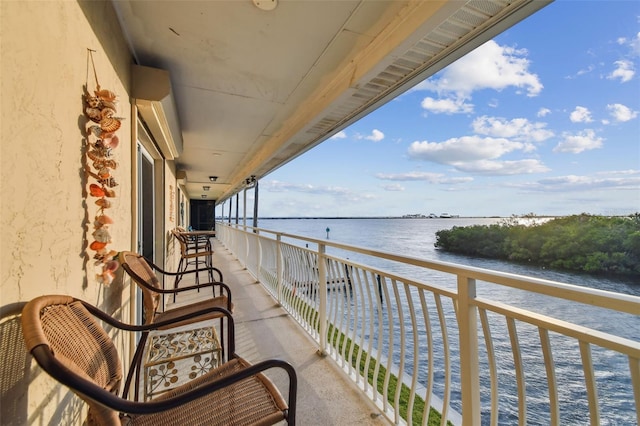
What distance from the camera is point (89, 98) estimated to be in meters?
1.23

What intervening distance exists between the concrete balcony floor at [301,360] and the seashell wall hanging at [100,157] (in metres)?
1.42

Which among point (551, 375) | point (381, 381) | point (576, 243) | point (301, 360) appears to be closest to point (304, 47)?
point (551, 375)

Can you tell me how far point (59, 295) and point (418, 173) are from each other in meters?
27.7

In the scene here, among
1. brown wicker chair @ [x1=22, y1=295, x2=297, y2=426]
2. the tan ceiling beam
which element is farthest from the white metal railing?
the tan ceiling beam

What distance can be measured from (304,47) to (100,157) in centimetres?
146

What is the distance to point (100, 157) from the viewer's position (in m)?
1.28

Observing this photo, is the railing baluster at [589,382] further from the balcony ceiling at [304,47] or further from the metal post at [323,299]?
the metal post at [323,299]

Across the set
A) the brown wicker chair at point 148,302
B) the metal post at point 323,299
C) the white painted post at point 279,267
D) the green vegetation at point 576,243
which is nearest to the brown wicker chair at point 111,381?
the brown wicker chair at point 148,302

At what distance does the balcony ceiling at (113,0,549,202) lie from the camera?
1540mm

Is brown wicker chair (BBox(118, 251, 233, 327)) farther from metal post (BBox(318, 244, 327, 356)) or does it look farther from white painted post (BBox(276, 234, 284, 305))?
white painted post (BBox(276, 234, 284, 305))

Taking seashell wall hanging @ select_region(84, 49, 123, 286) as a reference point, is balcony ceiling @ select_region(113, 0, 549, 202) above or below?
above

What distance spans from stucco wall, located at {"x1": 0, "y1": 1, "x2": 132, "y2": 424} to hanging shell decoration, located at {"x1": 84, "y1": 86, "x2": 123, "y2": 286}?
4cm

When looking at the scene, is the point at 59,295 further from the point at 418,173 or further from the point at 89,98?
the point at 418,173

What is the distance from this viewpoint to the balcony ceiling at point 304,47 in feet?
5.05
